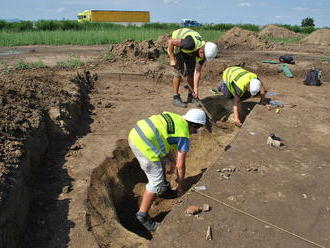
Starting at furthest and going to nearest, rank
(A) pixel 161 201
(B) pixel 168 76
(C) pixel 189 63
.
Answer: (B) pixel 168 76 < (C) pixel 189 63 < (A) pixel 161 201

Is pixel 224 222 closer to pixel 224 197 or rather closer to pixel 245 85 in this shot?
pixel 224 197

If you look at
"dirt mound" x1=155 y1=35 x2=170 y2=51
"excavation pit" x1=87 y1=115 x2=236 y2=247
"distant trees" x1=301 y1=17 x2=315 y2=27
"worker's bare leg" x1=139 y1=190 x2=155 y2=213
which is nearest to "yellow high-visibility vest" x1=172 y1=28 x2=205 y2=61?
"excavation pit" x1=87 y1=115 x2=236 y2=247

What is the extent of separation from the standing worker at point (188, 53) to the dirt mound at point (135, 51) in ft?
10.8

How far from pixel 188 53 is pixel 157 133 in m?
3.23

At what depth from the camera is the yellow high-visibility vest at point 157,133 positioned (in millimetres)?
3431

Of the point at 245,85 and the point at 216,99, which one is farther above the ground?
the point at 245,85

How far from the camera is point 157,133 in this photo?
342 cm

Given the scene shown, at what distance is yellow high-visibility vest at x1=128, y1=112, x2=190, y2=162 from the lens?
3.43 m

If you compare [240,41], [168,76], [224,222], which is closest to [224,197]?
[224,222]

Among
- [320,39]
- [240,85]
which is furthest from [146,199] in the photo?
[320,39]

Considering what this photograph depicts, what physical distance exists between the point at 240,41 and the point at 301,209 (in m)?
13.7

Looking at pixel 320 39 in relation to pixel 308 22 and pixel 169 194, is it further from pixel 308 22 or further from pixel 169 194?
pixel 308 22

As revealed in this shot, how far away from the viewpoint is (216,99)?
294 inches

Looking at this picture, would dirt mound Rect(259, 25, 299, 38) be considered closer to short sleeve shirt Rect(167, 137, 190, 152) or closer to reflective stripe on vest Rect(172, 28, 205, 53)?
reflective stripe on vest Rect(172, 28, 205, 53)
